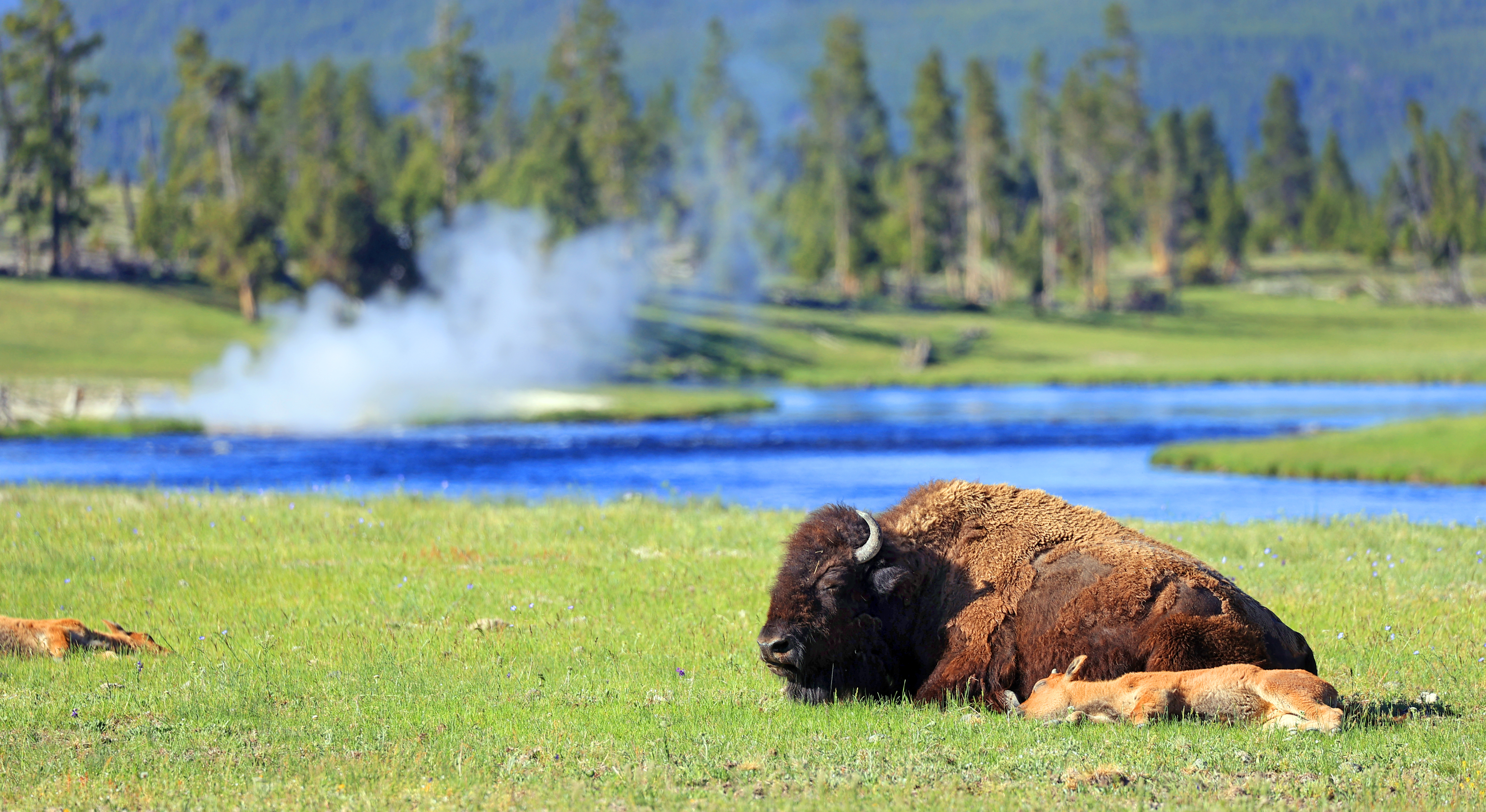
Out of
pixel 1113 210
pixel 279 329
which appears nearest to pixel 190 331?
pixel 279 329

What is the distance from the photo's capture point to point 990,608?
9.27m

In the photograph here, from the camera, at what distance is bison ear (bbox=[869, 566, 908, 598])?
9.19 m

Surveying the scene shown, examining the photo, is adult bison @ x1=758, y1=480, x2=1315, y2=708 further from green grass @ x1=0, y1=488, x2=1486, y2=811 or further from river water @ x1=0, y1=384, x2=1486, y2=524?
river water @ x1=0, y1=384, x2=1486, y2=524

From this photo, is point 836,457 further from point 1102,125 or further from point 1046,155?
point 1102,125

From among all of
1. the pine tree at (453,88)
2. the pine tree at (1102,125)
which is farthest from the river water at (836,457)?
the pine tree at (1102,125)

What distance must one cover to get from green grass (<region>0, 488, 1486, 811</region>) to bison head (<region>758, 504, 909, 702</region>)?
0.23m

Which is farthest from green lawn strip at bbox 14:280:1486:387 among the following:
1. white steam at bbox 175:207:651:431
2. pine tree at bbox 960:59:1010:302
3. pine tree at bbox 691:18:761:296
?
pine tree at bbox 691:18:761:296

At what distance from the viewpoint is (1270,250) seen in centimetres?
16738

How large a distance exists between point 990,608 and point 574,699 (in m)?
2.71

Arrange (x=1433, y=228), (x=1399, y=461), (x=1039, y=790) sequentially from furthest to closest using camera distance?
(x=1433, y=228) < (x=1399, y=461) < (x=1039, y=790)

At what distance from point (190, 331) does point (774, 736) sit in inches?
2762

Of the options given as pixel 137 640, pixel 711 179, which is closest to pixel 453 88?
pixel 711 179

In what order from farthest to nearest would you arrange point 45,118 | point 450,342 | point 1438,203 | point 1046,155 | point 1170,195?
point 1170,195 → point 1438,203 → point 1046,155 → point 45,118 → point 450,342

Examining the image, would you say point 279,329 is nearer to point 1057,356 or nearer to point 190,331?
point 190,331
